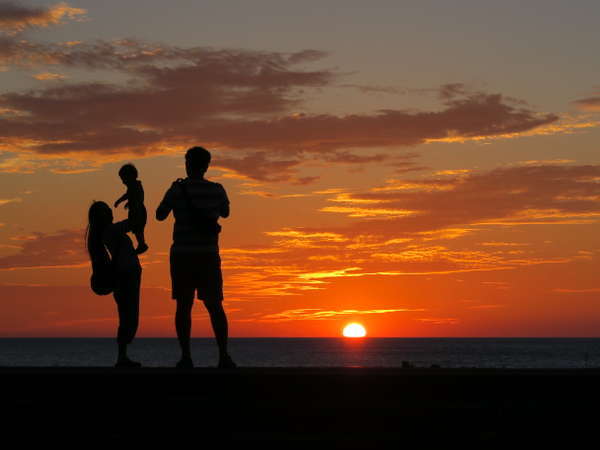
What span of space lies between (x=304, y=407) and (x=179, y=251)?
149 inches

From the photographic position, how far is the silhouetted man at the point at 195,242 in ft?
31.2

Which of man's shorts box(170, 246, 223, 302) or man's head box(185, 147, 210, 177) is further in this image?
man's head box(185, 147, 210, 177)

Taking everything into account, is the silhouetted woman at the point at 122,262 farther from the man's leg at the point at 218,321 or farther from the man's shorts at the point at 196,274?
the man's leg at the point at 218,321

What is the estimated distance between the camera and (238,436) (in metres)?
5.46

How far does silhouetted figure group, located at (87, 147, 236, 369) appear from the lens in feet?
31.3

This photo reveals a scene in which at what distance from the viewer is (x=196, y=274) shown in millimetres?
9609

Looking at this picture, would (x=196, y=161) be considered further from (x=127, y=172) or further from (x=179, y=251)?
(x=179, y=251)

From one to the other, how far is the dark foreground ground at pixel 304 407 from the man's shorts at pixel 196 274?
249 centimetres

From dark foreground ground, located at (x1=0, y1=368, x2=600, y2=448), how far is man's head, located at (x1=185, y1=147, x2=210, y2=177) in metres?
3.10

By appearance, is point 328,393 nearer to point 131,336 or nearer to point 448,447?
point 448,447

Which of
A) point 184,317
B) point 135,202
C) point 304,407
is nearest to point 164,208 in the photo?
point 135,202

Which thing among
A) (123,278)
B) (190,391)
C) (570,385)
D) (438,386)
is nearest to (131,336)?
(123,278)

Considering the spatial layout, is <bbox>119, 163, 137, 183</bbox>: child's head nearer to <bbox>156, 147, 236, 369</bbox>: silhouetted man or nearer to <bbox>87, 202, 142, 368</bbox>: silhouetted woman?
<bbox>87, 202, 142, 368</bbox>: silhouetted woman

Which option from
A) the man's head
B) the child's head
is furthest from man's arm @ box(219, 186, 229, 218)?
the child's head
